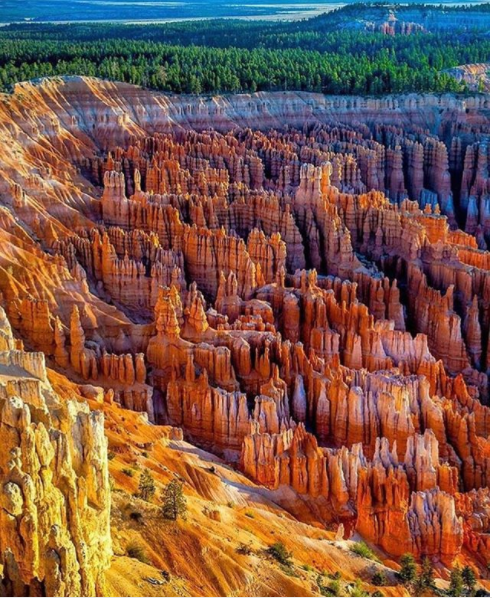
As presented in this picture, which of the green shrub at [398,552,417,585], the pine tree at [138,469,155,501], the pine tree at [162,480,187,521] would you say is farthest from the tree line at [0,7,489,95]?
the green shrub at [398,552,417,585]

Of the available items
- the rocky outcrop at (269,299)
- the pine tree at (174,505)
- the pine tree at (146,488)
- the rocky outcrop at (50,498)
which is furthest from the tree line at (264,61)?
the rocky outcrop at (50,498)

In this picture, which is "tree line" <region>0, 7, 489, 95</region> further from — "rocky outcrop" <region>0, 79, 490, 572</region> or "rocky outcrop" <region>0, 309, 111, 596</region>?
"rocky outcrop" <region>0, 309, 111, 596</region>

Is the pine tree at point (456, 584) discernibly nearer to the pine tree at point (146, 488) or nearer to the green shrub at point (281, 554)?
the green shrub at point (281, 554)

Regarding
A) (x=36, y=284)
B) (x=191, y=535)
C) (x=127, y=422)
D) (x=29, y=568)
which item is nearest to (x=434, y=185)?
(x=36, y=284)

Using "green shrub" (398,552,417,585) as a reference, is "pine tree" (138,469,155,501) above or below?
above

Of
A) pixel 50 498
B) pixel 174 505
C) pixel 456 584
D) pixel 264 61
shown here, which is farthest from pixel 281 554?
pixel 264 61

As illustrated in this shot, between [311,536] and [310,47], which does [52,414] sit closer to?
[311,536]

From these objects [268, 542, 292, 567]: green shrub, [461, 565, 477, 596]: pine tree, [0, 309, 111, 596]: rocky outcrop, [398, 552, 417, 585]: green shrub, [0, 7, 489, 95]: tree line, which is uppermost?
[0, 7, 489, 95]: tree line

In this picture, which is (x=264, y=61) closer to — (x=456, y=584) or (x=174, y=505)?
(x=456, y=584)
